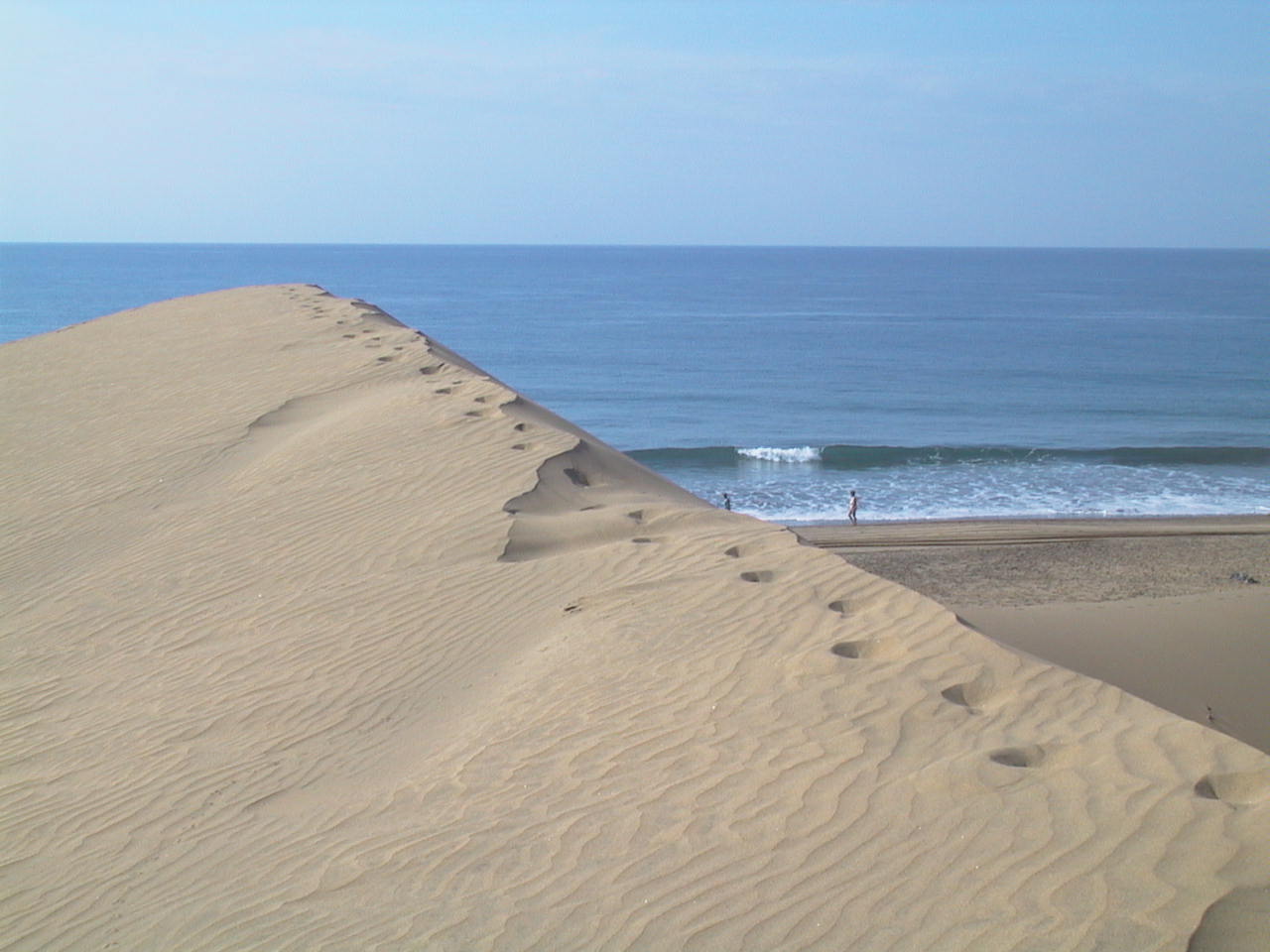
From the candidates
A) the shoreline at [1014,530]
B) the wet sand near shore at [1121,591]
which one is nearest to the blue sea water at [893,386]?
the shoreline at [1014,530]

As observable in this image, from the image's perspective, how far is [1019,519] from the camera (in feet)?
79.6

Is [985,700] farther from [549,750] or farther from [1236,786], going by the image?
[549,750]

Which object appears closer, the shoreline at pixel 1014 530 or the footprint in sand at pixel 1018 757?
the footprint in sand at pixel 1018 757

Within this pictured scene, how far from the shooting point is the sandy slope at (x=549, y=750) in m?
3.90

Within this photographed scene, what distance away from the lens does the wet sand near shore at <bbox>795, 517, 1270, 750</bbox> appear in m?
11.3

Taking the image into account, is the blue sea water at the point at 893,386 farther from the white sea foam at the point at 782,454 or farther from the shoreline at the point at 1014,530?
the shoreline at the point at 1014,530

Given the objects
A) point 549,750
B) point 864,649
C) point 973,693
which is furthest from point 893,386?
point 549,750

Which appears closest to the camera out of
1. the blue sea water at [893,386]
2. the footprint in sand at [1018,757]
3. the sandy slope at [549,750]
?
the sandy slope at [549,750]

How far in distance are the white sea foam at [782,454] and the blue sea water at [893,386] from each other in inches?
4.2

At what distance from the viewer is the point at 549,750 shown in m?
5.25

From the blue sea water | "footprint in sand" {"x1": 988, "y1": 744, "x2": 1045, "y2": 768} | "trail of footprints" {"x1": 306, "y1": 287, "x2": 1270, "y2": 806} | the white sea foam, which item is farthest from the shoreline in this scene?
Result: "footprint in sand" {"x1": 988, "y1": 744, "x2": 1045, "y2": 768}

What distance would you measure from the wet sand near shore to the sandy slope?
3.54 metres

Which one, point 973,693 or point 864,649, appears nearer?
point 973,693

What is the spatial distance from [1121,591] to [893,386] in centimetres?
3061
